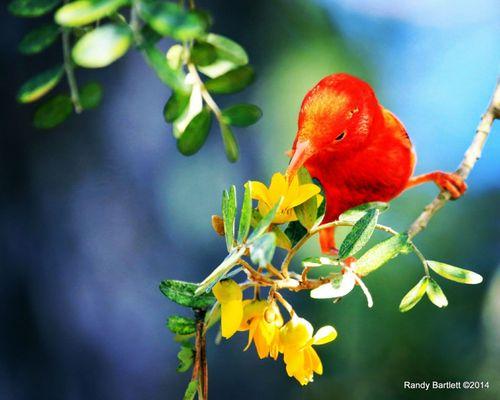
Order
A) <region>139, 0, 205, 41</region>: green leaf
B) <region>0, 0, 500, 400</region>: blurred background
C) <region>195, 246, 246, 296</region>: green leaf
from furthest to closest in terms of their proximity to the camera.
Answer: <region>0, 0, 500, 400</region>: blurred background → <region>195, 246, 246, 296</region>: green leaf → <region>139, 0, 205, 41</region>: green leaf

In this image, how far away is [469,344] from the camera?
3.35ft

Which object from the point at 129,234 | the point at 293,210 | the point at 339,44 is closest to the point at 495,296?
the point at 339,44

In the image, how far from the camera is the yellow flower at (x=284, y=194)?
40cm

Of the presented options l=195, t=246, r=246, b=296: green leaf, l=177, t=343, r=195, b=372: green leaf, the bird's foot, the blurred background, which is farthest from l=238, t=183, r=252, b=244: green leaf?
the blurred background

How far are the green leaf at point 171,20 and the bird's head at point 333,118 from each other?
0.18 meters

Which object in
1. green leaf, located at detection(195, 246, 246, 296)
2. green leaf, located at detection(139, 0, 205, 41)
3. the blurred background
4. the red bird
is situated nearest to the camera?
green leaf, located at detection(139, 0, 205, 41)

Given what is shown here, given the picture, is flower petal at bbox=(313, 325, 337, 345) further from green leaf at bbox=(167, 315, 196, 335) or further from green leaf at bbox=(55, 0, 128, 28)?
green leaf at bbox=(55, 0, 128, 28)

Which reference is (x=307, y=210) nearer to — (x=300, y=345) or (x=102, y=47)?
(x=300, y=345)

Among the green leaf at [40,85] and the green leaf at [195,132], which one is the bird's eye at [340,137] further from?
the green leaf at [40,85]

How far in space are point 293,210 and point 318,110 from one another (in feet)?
0.30

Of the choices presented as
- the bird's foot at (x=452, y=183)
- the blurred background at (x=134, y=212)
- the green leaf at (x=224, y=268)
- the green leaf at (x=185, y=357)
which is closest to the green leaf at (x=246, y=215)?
the green leaf at (x=224, y=268)

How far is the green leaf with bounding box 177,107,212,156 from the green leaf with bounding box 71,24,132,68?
149 mm

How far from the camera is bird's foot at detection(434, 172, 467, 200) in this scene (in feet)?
1.85

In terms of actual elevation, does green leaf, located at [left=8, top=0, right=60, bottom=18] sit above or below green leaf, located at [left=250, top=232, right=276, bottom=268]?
above
